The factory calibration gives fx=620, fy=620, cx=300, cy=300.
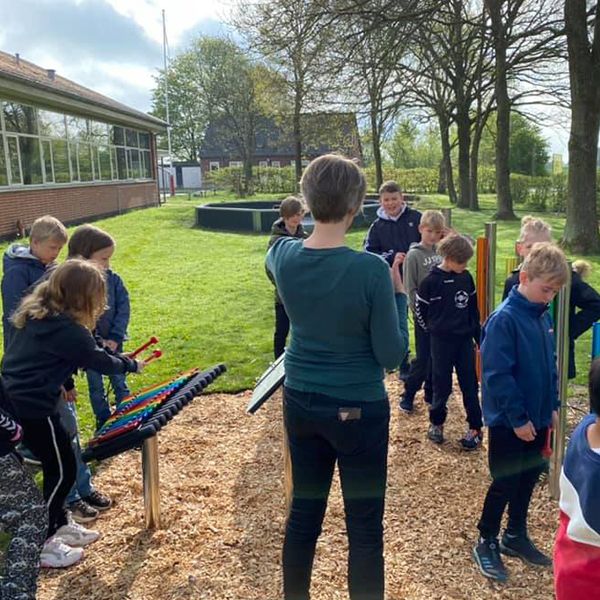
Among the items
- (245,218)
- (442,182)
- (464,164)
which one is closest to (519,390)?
(245,218)

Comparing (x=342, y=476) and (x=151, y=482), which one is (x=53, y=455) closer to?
(x=151, y=482)

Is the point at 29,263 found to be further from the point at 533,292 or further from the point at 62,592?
the point at 533,292

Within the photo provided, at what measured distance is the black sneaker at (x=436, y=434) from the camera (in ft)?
14.3

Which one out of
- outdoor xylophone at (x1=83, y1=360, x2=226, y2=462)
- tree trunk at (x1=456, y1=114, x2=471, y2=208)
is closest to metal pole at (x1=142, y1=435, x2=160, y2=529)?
outdoor xylophone at (x1=83, y1=360, x2=226, y2=462)

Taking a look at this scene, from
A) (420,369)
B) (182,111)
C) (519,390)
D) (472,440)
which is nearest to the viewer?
(519,390)

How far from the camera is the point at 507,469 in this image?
2986 mm

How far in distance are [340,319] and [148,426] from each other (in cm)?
122

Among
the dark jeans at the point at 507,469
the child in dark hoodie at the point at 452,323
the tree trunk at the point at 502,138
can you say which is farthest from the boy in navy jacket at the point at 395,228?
the tree trunk at the point at 502,138

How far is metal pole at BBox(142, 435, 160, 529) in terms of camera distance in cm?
329

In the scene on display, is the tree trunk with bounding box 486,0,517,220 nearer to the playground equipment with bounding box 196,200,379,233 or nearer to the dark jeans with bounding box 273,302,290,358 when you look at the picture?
the playground equipment with bounding box 196,200,379,233

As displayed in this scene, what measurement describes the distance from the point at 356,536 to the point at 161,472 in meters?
2.08

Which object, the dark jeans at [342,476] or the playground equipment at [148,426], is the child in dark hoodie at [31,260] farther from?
the dark jeans at [342,476]

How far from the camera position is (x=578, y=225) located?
13.0 metres

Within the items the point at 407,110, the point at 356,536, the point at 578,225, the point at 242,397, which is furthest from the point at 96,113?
the point at 356,536
